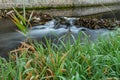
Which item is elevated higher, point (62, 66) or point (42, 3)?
point (62, 66)

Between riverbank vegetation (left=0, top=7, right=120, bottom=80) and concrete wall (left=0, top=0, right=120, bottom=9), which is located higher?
riverbank vegetation (left=0, top=7, right=120, bottom=80)

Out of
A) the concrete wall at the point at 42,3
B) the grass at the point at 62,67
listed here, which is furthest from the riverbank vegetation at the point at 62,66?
the concrete wall at the point at 42,3

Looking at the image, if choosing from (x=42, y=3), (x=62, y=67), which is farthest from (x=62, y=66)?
(x=42, y=3)

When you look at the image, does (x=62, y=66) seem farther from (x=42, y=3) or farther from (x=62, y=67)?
(x=42, y=3)

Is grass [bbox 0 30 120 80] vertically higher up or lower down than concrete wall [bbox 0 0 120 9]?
higher up

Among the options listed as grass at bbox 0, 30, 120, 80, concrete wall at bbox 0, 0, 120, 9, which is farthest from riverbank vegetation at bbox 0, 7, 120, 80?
concrete wall at bbox 0, 0, 120, 9

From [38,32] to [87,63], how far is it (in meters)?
6.30

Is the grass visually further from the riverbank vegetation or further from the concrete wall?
the concrete wall

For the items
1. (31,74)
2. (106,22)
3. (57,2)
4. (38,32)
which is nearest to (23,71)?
(31,74)

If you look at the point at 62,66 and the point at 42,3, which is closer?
the point at 62,66

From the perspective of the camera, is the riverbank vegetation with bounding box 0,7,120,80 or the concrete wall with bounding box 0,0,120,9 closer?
the riverbank vegetation with bounding box 0,7,120,80

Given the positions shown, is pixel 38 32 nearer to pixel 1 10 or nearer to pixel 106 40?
pixel 1 10

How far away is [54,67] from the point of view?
311 centimetres

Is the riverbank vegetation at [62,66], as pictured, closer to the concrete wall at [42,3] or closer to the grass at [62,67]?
the grass at [62,67]
